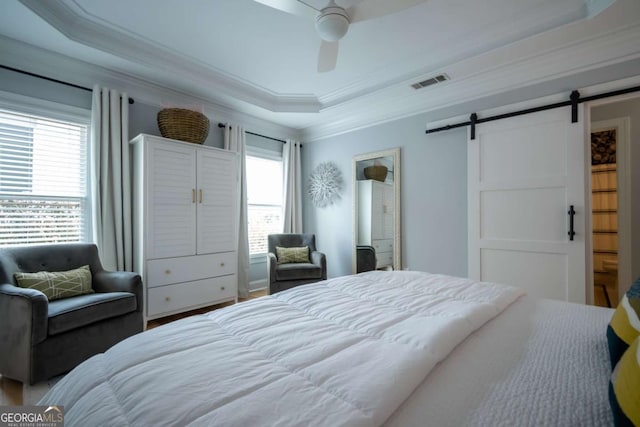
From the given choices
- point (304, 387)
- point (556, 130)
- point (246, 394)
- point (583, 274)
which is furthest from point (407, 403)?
point (556, 130)

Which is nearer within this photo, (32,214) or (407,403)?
(407,403)

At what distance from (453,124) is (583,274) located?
1.84 meters

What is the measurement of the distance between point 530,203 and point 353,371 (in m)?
2.80

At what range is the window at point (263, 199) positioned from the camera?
4207mm

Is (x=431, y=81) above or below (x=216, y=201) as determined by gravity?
above

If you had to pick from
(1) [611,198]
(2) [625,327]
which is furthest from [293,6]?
(1) [611,198]

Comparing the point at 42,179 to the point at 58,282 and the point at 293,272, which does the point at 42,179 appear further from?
the point at 293,272

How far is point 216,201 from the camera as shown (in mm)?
3295

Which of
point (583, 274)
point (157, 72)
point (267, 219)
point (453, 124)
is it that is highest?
point (157, 72)

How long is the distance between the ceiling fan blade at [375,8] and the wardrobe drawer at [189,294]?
9.23 feet

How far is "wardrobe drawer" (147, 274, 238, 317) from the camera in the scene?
278 centimetres

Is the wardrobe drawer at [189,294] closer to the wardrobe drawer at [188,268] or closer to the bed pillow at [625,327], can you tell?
the wardrobe drawer at [188,268]

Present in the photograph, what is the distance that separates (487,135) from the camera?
2.95 meters

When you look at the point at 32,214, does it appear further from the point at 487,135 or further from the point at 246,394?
the point at 487,135
